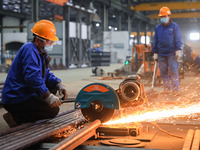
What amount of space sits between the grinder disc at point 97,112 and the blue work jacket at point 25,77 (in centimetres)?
53

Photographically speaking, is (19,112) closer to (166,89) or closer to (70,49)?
(166,89)

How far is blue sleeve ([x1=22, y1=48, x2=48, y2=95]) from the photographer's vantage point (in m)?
3.37

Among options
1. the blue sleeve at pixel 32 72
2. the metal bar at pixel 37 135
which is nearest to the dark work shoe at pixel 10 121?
the metal bar at pixel 37 135

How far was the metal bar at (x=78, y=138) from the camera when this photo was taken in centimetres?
257

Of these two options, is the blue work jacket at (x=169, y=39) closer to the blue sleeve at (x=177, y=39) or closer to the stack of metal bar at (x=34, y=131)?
the blue sleeve at (x=177, y=39)

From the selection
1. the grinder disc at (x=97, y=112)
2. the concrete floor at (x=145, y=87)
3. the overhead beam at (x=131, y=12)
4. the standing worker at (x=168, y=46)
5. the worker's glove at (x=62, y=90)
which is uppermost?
the overhead beam at (x=131, y=12)

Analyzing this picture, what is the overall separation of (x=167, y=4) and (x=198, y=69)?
1973 cm

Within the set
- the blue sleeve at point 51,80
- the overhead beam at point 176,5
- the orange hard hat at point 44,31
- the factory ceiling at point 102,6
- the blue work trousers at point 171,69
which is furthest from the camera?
the overhead beam at point 176,5

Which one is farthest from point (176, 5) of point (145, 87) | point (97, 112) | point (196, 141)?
point (196, 141)

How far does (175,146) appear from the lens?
298 cm

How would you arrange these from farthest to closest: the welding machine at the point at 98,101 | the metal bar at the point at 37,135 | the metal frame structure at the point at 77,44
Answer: the metal frame structure at the point at 77,44 → the welding machine at the point at 98,101 → the metal bar at the point at 37,135

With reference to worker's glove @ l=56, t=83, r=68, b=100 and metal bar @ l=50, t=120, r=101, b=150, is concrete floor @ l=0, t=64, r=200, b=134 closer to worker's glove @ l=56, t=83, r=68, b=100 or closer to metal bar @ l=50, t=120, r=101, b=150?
worker's glove @ l=56, t=83, r=68, b=100

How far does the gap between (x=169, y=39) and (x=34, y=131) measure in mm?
4882

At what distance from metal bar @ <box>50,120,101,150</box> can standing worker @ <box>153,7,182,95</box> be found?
14.0 ft
